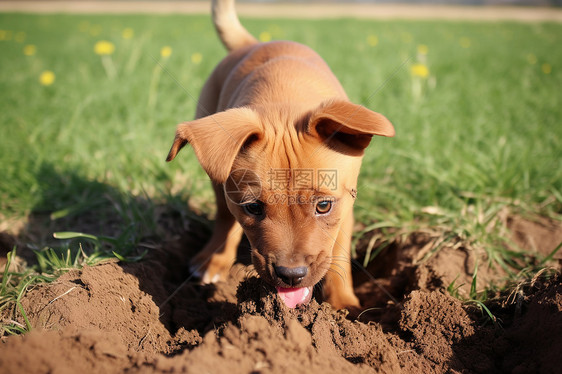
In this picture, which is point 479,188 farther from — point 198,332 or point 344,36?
point 344,36

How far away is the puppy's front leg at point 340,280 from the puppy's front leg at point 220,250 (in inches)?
37.5

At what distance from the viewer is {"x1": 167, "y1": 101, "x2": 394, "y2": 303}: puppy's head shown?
234 cm

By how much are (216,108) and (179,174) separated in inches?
37.3

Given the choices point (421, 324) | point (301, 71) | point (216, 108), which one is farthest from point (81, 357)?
point (216, 108)

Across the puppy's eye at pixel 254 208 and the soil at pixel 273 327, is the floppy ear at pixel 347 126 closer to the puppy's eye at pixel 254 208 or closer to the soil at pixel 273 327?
the puppy's eye at pixel 254 208

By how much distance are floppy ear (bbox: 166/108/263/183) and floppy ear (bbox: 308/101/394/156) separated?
0.37 m

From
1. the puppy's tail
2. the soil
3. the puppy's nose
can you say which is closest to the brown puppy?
the puppy's nose

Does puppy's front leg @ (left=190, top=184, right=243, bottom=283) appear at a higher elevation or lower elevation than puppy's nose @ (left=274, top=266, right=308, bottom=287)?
lower

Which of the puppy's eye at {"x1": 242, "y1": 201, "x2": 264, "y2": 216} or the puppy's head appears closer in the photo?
the puppy's head

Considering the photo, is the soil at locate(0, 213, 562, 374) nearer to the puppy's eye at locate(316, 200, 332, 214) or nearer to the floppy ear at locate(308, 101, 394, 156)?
the puppy's eye at locate(316, 200, 332, 214)

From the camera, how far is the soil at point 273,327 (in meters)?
1.91

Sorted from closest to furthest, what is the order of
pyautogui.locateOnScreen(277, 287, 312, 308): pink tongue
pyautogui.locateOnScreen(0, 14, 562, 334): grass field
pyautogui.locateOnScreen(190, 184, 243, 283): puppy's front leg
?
pyautogui.locateOnScreen(277, 287, 312, 308): pink tongue, pyautogui.locateOnScreen(190, 184, 243, 283): puppy's front leg, pyautogui.locateOnScreen(0, 14, 562, 334): grass field

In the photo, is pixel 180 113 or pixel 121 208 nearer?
pixel 121 208

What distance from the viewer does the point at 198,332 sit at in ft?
8.60
